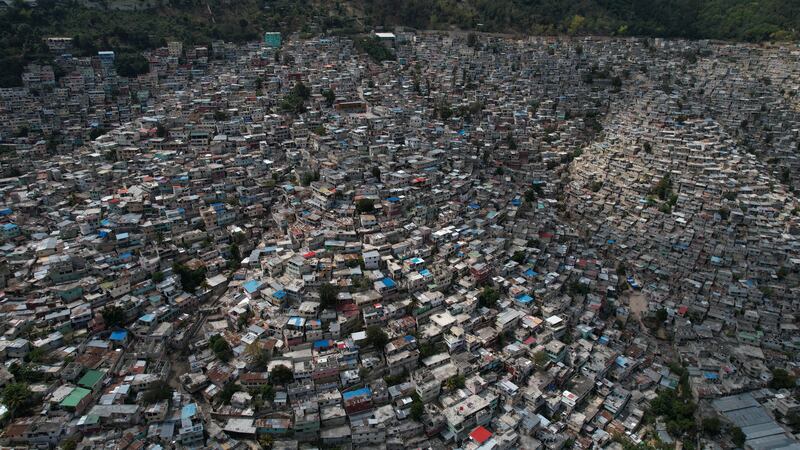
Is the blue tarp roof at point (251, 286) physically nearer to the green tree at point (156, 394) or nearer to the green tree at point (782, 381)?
the green tree at point (156, 394)

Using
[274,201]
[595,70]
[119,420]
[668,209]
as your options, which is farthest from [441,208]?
[595,70]

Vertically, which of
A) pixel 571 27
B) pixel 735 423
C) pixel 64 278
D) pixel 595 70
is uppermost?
pixel 571 27

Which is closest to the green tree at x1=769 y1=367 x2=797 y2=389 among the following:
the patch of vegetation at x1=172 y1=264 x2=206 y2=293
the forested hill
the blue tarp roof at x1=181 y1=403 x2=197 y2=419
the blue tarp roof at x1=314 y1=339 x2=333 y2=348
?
the blue tarp roof at x1=314 y1=339 x2=333 y2=348

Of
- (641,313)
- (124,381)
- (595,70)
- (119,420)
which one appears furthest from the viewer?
(595,70)

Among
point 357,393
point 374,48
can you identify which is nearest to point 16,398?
point 357,393

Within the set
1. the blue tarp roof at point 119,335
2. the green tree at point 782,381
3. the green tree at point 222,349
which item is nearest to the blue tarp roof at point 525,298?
the green tree at point 782,381

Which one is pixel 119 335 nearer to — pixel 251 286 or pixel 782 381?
pixel 251 286

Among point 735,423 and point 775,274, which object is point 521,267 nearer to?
point 735,423
